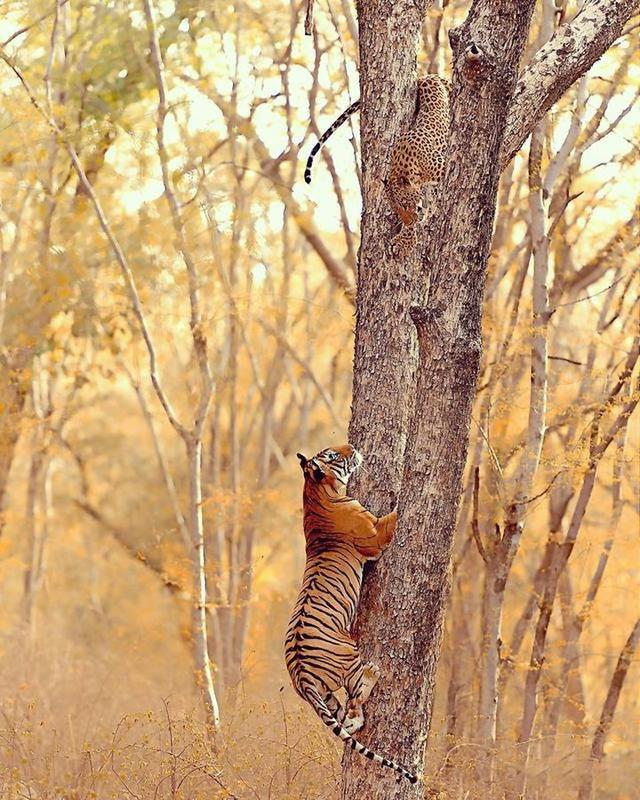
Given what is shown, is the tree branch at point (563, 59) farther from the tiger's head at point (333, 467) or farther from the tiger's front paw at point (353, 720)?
the tiger's front paw at point (353, 720)

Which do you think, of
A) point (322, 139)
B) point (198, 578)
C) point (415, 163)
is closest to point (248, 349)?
point (198, 578)

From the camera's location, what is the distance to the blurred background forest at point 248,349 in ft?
19.3

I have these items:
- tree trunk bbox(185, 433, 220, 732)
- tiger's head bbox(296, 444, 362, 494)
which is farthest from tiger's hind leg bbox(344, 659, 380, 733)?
tree trunk bbox(185, 433, 220, 732)

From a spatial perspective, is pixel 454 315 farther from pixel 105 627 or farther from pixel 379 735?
pixel 105 627

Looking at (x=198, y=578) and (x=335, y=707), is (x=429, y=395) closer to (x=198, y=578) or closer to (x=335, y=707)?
(x=335, y=707)

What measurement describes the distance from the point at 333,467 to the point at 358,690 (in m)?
0.77

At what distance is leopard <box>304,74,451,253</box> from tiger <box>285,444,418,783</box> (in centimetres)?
92

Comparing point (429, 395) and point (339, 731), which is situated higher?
point (429, 395)

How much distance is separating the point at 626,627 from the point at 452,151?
9980 mm

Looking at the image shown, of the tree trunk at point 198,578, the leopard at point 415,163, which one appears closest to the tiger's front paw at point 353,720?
the leopard at point 415,163

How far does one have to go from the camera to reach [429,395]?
3.82 m

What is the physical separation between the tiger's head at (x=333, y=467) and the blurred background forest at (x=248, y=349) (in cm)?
146

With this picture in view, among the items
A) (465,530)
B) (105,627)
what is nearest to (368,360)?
(465,530)

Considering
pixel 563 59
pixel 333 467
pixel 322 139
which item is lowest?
pixel 333 467
